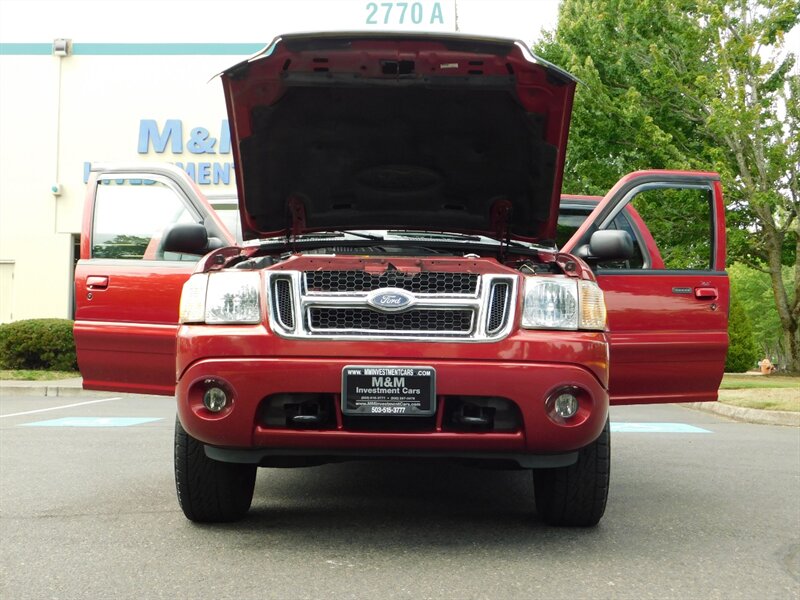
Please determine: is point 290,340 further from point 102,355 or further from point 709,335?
point 709,335

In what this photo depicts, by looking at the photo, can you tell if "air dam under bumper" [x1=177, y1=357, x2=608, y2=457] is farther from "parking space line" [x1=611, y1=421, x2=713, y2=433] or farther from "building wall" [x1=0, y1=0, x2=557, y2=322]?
"building wall" [x1=0, y1=0, x2=557, y2=322]

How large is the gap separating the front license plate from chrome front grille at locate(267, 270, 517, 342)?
15 cm

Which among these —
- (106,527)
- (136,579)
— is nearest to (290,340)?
(136,579)

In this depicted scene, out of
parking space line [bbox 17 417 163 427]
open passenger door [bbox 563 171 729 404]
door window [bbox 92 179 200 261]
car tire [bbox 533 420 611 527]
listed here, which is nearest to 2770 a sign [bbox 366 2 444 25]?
parking space line [bbox 17 417 163 427]

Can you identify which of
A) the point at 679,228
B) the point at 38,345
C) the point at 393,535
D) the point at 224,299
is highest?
the point at 679,228

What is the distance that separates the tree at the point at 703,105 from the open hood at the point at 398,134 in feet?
49.7

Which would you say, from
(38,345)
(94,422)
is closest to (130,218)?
(94,422)

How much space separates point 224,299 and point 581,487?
70.9 inches

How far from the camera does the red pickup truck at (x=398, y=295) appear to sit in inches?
160

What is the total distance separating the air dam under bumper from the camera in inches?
157

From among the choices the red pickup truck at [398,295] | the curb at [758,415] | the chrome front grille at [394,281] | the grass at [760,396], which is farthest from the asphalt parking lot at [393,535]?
the grass at [760,396]

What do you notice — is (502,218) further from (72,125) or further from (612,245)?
(72,125)

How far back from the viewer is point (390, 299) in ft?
13.5

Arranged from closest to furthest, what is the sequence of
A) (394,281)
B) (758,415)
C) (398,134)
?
(394,281) → (398,134) → (758,415)
